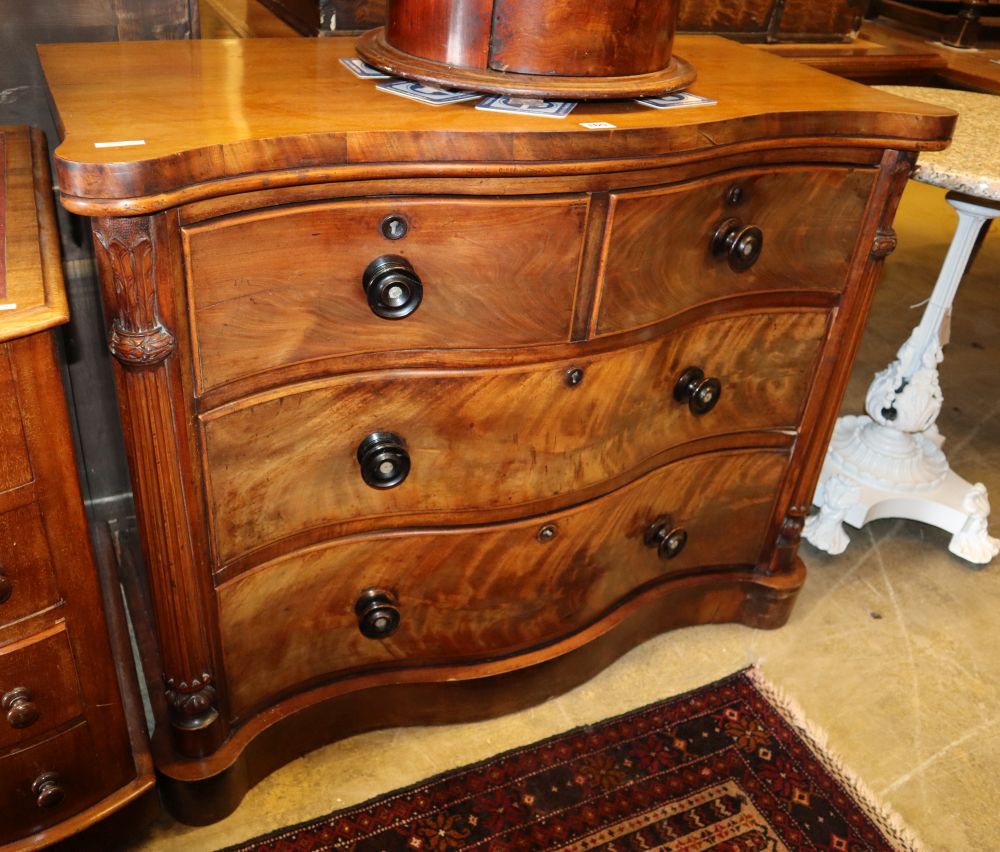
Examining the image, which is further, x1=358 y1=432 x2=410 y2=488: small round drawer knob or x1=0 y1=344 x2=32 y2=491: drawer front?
x1=358 y1=432 x2=410 y2=488: small round drawer knob

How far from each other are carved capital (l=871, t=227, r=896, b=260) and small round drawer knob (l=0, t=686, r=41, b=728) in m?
1.42

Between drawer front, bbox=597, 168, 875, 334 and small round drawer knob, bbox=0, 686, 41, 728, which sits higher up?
drawer front, bbox=597, 168, 875, 334

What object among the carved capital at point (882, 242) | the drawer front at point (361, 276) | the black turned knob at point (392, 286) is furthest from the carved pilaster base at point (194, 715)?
the carved capital at point (882, 242)

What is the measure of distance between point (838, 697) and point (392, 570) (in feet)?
3.19

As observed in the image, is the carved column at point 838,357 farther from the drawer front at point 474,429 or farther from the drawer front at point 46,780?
the drawer front at point 46,780

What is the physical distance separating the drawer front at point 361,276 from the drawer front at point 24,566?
26 centimetres

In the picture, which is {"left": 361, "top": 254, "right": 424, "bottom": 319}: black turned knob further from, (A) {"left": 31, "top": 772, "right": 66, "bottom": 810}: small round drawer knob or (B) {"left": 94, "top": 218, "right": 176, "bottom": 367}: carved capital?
(A) {"left": 31, "top": 772, "right": 66, "bottom": 810}: small round drawer knob

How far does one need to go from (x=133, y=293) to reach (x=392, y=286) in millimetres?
304

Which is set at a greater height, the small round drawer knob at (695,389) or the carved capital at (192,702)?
the small round drawer knob at (695,389)

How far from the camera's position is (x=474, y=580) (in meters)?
1.53

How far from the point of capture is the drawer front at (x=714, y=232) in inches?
51.3

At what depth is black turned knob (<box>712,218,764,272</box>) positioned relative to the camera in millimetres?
1407

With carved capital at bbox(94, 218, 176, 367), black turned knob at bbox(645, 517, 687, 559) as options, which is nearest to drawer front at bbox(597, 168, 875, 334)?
black turned knob at bbox(645, 517, 687, 559)

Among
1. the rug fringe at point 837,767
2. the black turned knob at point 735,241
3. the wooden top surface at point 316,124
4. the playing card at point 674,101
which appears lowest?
the rug fringe at point 837,767
